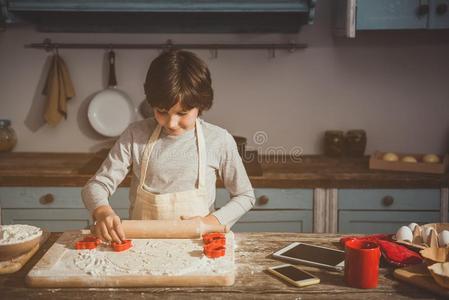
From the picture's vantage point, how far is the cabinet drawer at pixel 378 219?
2.79 metres

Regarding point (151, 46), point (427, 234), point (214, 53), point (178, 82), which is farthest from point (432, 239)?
point (151, 46)

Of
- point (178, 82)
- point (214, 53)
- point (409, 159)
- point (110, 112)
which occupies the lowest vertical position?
point (409, 159)

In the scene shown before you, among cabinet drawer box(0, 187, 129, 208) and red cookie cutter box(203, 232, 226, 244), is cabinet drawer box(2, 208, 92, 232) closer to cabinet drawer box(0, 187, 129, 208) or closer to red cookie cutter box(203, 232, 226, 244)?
cabinet drawer box(0, 187, 129, 208)

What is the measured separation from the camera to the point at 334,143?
128 inches

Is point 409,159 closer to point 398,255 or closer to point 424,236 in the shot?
point 424,236

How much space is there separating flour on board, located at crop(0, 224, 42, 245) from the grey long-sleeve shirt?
327 millimetres

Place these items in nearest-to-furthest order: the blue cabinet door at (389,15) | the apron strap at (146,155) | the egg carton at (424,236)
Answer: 1. the egg carton at (424,236)
2. the apron strap at (146,155)
3. the blue cabinet door at (389,15)

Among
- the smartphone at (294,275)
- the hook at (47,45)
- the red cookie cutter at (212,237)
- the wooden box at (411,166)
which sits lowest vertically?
the smartphone at (294,275)

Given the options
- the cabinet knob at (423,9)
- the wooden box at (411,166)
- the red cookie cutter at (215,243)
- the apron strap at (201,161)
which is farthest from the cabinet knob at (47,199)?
the cabinet knob at (423,9)

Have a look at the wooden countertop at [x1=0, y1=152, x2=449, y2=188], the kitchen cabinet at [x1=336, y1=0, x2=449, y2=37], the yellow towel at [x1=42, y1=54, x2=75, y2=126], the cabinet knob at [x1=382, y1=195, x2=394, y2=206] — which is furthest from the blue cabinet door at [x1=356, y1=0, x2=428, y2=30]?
the yellow towel at [x1=42, y1=54, x2=75, y2=126]

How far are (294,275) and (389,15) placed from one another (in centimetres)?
194

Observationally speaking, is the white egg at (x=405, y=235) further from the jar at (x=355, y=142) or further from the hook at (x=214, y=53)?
the hook at (x=214, y=53)

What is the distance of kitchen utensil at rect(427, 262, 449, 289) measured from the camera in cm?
128

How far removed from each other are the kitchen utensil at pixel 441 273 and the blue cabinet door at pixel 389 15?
5.96 ft
